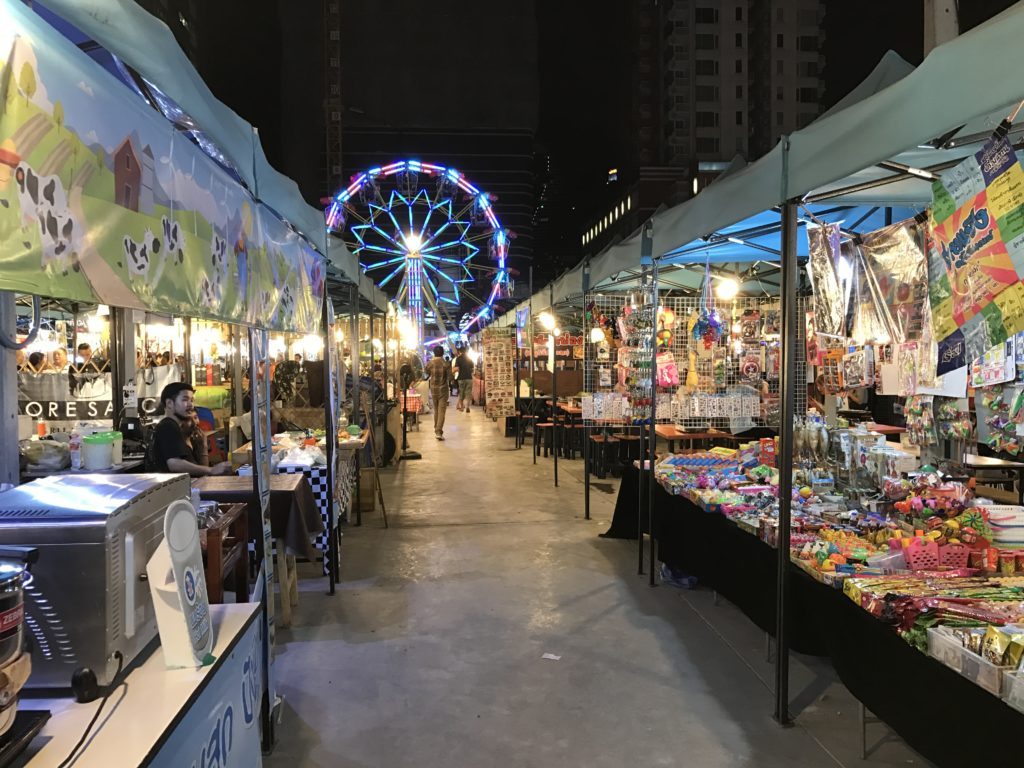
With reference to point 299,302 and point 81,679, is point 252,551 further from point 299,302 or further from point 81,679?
point 81,679

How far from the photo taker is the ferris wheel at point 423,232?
14.6 metres

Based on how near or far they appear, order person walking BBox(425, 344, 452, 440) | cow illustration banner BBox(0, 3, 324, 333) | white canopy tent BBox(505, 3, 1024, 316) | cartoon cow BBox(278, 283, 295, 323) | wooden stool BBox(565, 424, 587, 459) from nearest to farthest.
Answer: cow illustration banner BBox(0, 3, 324, 333)
white canopy tent BBox(505, 3, 1024, 316)
cartoon cow BBox(278, 283, 295, 323)
wooden stool BBox(565, 424, 587, 459)
person walking BBox(425, 344, 452, 440)

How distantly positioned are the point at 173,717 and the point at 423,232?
1466cm

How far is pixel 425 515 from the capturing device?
280 inches

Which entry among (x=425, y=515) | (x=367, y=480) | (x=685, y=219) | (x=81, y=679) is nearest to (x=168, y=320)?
(x=367, y=480)

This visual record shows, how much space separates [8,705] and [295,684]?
7.87ft

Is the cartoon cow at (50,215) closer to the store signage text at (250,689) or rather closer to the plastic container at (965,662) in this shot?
the store signage text at (250,689)

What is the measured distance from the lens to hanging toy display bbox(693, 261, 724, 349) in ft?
17.7

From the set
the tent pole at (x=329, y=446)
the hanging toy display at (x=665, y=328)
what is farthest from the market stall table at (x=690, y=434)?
the tent pole at (x=329, y=446)

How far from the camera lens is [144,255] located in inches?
73.2

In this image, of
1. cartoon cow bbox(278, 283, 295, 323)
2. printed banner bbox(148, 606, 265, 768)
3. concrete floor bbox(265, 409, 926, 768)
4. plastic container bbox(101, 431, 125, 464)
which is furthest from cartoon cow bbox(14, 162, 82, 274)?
plastic container bbox(101, 431, 125, 464)

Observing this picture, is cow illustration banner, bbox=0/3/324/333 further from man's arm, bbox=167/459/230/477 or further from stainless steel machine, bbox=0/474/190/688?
man's arm, bbox=167/459/230/477

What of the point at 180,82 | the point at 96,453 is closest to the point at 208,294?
the point at 180,82

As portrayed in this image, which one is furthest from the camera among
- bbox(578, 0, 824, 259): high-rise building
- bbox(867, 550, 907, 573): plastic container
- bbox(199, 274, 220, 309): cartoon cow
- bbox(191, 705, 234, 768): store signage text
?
bbox(578, 0, 824, 259): high-rise building
